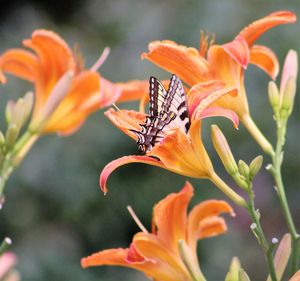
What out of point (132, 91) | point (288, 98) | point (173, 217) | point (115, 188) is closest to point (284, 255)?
point (173, 217)

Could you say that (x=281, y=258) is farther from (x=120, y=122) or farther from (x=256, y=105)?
(x=256, y=105)

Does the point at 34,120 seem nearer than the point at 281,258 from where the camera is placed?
No

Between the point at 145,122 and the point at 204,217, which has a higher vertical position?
the point at 145,122

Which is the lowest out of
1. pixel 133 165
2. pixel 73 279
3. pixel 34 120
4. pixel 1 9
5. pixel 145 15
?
pixel 73 279

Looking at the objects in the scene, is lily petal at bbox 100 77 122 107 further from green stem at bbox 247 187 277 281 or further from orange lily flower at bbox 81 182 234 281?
green stem at bbox 247 187 277 281

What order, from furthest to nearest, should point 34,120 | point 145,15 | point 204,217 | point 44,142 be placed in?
point 145,15 → point 44,142 → point 34,120 → point 204,217

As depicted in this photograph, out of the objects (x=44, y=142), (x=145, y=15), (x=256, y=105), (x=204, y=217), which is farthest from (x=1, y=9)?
(x=204, y=217)
